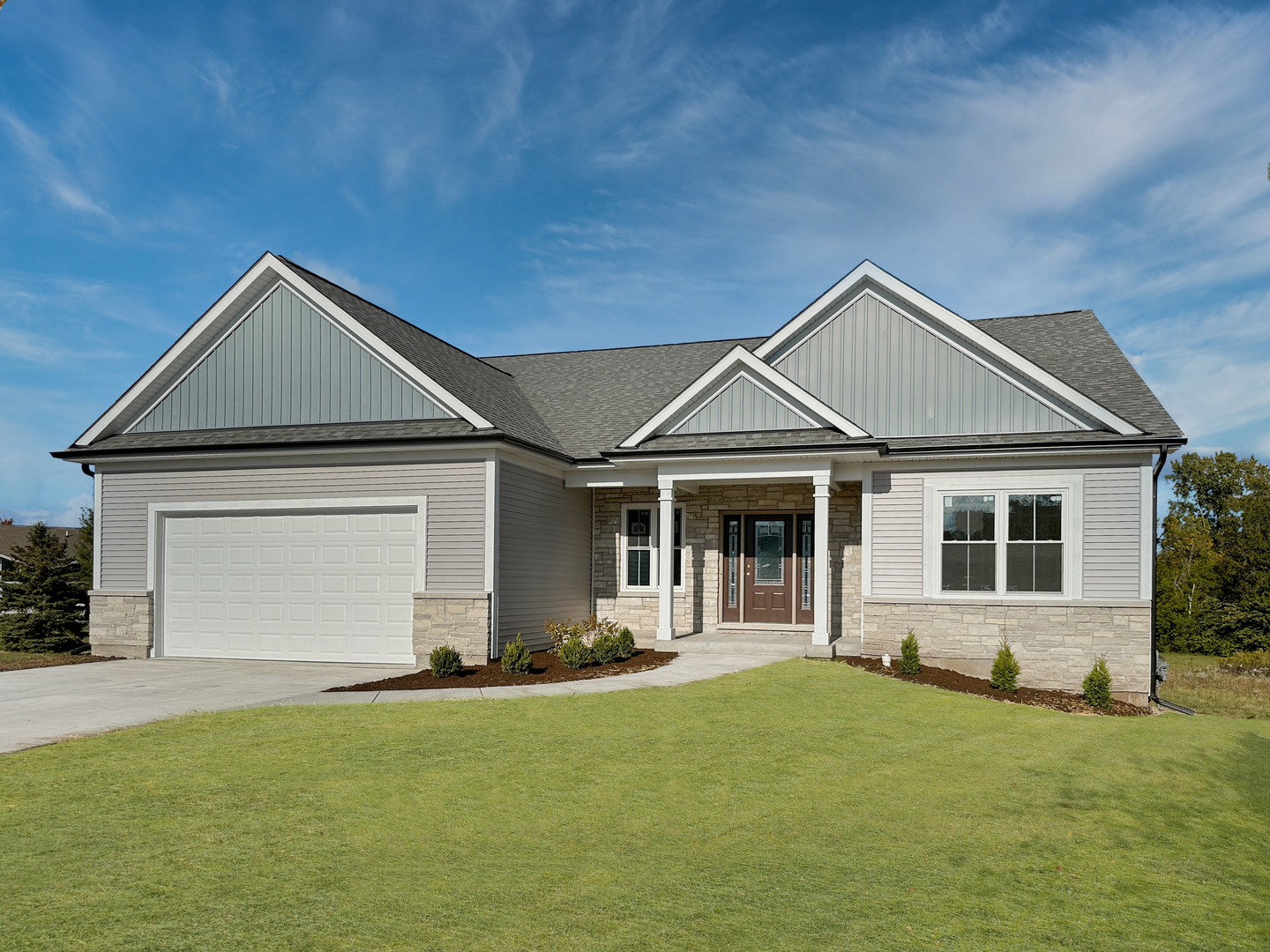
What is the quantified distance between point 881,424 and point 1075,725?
Result: 22.4 feet

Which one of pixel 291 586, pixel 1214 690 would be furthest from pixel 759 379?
pixel 1214 690

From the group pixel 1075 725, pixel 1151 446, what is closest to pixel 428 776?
pixel 1075 725

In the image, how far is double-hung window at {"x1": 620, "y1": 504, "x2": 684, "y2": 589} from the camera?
60.5 feet

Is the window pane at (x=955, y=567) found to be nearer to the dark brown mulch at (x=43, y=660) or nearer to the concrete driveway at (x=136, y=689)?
the concrete driveway at (x=136, y=689)

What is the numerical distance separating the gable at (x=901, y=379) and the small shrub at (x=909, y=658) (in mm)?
3887

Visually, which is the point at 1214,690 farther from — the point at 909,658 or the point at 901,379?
the point at 901,379

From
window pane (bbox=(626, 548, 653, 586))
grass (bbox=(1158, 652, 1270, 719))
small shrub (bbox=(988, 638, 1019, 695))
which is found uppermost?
window pane (bbox=(626, 548, 653, 586))

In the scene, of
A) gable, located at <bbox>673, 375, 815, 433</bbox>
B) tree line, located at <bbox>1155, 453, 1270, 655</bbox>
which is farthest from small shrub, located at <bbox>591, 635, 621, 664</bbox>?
tree line, located at <bbox>1155, 453, 1270, 655</bbox>

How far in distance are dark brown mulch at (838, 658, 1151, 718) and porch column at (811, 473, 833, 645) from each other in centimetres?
79

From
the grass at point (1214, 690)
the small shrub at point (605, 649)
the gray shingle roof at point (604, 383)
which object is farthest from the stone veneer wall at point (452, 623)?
the grass at point (1214, 690)

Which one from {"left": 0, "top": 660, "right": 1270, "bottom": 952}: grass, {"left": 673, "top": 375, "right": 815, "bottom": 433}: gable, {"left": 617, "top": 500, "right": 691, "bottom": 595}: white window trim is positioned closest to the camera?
{"left": 0, "top": 660, "right": 1270, "bottom": 952}: grass

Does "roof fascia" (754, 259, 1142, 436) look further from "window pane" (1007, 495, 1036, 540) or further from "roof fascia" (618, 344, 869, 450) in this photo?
"window pane" (1007, 495, 1036, 540)

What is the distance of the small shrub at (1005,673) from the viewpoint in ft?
44.5

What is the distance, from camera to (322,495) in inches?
634
